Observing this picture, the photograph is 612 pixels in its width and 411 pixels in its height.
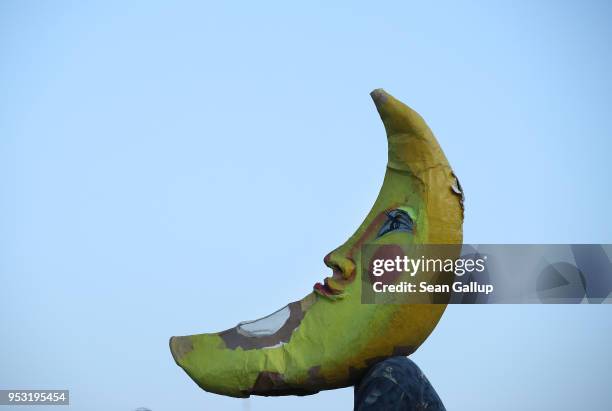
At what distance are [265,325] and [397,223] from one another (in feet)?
2.85

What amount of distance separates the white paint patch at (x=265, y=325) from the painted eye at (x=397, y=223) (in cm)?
Answer: 65

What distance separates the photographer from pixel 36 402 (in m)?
6.05

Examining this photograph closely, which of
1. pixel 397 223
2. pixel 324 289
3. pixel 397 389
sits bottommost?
pixel 397 389

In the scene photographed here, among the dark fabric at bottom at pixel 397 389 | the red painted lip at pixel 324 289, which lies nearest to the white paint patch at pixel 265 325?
the red painted lip at pixel 324 289

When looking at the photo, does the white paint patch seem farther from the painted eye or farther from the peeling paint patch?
the painted eye

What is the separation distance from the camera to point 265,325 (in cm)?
457

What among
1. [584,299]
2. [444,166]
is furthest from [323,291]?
[584,299]

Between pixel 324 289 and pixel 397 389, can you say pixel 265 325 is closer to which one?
pixel 324 289

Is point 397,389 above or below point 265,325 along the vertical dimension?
below

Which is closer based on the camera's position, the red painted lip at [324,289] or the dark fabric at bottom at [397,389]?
the dark fabric at bottom at [397,389]

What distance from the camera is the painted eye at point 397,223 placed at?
4.47 m

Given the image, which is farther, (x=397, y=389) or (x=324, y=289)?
(x=324, y=289)

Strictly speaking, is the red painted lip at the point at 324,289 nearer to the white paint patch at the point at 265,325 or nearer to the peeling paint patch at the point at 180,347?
the white paint patch at the point at 265,325

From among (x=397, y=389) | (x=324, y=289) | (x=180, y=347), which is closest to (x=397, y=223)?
(x=324, y=289)
